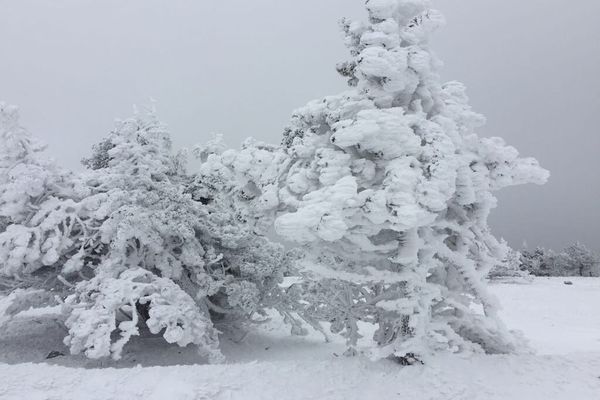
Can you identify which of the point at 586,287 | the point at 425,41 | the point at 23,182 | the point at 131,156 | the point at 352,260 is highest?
the point at 425,41

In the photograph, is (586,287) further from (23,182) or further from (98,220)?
(23,182)

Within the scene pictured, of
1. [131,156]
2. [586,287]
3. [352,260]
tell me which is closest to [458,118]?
[352,260]

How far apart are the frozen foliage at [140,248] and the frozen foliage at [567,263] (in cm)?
3170

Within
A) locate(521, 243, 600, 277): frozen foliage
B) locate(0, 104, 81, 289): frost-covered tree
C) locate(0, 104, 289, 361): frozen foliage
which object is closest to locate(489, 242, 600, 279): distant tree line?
locate(521, 243, 600, 277): frozen foliage

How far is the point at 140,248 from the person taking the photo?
418 inches

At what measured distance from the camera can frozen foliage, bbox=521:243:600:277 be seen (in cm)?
3719

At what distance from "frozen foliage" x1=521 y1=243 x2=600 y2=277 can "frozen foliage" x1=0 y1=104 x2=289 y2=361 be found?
104 ft

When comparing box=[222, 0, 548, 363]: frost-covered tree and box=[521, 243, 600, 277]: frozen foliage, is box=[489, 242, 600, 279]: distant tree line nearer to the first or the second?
box=[521, 243, 600, 277]: frozen foliage

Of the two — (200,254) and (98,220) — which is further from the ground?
(98,220)

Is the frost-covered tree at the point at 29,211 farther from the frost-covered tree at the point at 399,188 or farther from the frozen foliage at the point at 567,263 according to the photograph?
the frozen foliage at the point at 567,263

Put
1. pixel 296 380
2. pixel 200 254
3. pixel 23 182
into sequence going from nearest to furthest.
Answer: pixel 296 380, pixel 23 182, pixel 200 254

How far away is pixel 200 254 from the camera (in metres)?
11.2

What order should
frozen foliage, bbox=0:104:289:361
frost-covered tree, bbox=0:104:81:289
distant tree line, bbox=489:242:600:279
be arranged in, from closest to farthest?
frozen foliage, bbox=0:104:289:361, frost-covered tree, bbox=0:104:81:289, distant tree line, bbox=489:242:600:279

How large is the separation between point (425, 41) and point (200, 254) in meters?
6.59
